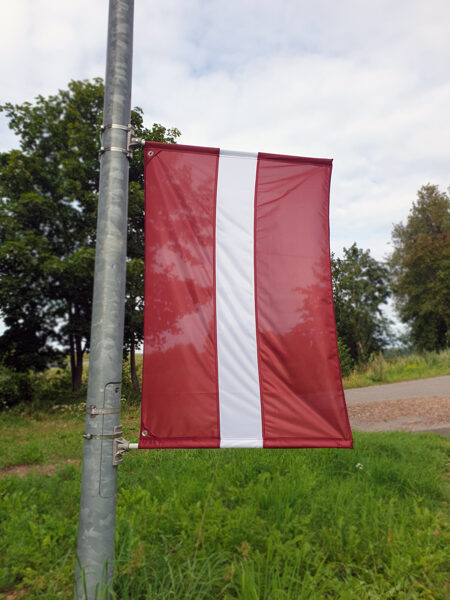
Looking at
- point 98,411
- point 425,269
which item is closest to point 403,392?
point 98,411

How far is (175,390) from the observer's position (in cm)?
238

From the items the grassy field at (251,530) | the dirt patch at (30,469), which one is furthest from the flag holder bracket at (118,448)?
the dirt patch at (30,469)

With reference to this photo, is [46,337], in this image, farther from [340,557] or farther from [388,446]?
[340,557]

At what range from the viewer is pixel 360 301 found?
34375 millimetres

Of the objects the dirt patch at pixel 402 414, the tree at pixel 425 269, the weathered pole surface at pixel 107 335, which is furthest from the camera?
the tree at pixel 425 269

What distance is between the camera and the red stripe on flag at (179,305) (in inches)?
92.7

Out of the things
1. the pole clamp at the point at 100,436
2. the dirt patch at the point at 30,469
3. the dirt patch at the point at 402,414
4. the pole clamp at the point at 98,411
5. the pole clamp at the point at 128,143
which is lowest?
the dirt patch at the point at 402,414

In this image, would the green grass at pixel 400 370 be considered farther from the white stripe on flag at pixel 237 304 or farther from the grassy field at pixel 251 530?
the white stripe on flag at pixel 237 304

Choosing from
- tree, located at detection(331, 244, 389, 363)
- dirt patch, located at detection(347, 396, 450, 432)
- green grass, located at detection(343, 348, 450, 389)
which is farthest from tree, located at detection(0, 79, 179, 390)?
tree, located at detection(331, 244, 389, 363)

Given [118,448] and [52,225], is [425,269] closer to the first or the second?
[52,225]

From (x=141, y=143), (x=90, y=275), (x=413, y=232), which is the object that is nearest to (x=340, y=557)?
(x=141, y=143)

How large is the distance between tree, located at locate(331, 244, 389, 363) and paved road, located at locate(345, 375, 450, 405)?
16.5 meters

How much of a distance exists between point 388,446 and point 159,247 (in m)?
4.66

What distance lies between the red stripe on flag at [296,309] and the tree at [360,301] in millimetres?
29891
